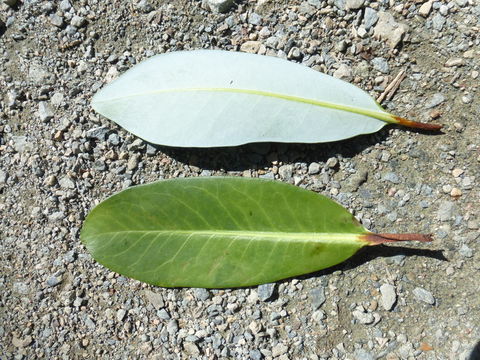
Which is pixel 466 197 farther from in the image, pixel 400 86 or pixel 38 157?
pixel 38 157

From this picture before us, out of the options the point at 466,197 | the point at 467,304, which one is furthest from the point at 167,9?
the point at 467,304

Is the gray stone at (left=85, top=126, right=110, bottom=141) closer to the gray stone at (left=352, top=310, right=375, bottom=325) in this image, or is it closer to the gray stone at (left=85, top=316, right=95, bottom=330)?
the gray stone at (left=85, top=316, right=95, bottom=330)

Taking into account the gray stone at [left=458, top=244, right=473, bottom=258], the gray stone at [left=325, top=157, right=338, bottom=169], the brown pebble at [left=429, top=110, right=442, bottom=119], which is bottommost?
the gray stone at [left=458, top=244, right=473, bottom=258]

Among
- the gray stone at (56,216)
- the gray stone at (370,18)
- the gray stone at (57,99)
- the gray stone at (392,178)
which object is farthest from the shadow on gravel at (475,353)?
the gray stone at (57,99)

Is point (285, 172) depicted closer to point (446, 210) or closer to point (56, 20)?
point (446, 210)

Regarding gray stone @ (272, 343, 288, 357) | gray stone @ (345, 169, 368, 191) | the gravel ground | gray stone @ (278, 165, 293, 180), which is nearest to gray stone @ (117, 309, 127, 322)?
the gravel ground

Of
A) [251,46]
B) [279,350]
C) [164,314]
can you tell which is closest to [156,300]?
[164,314]

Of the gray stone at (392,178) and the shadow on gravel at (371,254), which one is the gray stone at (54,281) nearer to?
the shadow on gravel at (371,254)
